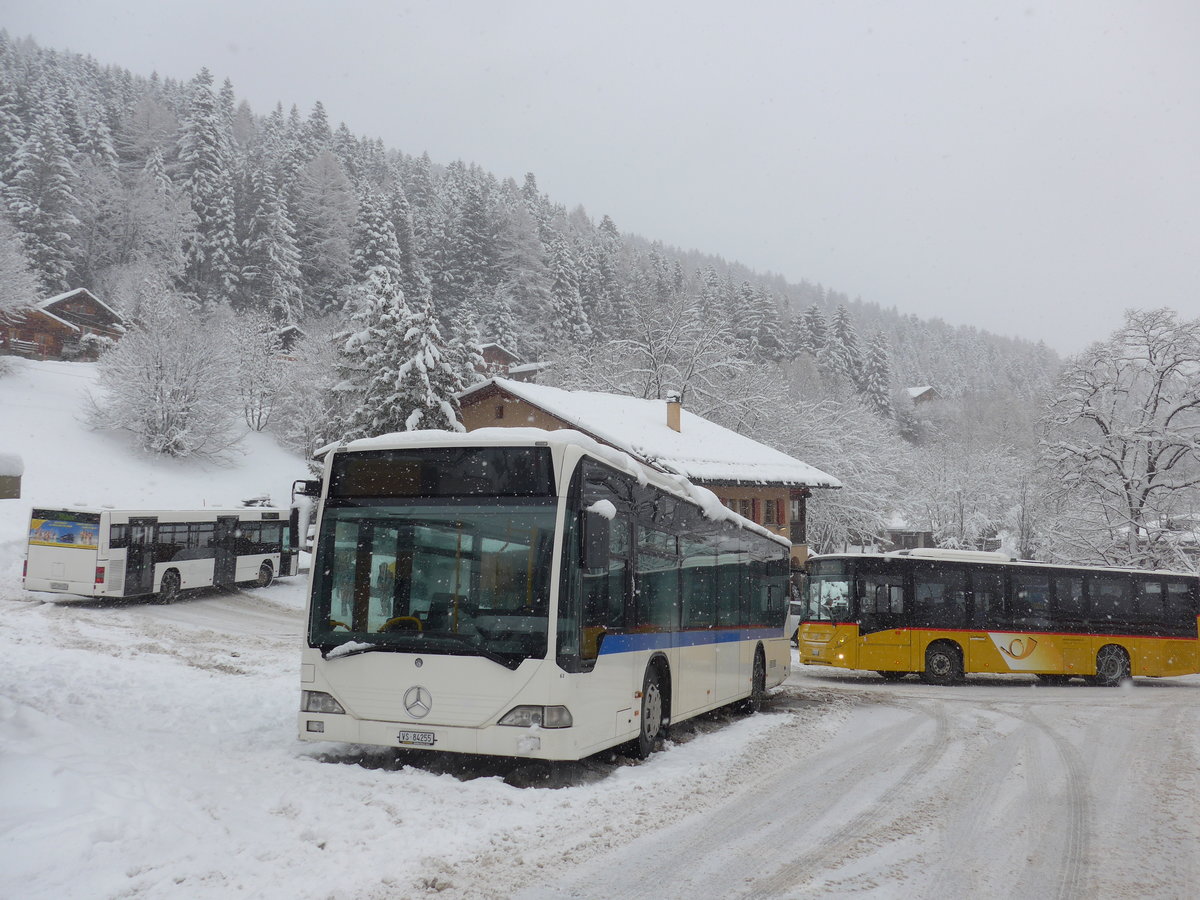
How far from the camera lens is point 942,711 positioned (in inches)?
585

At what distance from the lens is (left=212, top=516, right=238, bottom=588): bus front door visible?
28812 mm

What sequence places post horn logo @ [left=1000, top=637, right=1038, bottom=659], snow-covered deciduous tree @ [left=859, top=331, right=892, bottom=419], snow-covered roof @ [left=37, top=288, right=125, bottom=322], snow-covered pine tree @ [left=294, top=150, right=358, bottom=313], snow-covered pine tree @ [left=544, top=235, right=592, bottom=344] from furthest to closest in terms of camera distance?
snow-covered deciduous tree @ [left=859, top=331, right=892, bottom=419] → snow-covered pine tree @ [left=294, top=150, right=358, bottom=313] → snow-covered pine tree @ [left=544, top=235, right=592, bottom=344] → snow-covered roof @ [left=37, top=288, right=125, bottom=322] → post horn logo @ [left=1000, top=637, right=1038, bottom=659]

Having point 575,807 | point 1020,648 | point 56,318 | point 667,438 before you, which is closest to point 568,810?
point 575,807

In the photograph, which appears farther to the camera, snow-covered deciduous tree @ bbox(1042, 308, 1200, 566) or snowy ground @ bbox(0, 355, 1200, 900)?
snow-covered deciduous tree @ bbox(1042, 308, 1200, 566)

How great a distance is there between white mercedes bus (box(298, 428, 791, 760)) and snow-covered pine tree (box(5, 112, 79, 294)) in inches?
2622

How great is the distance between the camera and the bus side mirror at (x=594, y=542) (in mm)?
7941

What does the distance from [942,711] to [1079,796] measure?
655cm

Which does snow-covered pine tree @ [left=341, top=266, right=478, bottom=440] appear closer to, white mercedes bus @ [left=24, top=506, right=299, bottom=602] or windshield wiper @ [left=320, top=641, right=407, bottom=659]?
white mercedes bus @ [left=24, top=506, right=299, bottom=602]

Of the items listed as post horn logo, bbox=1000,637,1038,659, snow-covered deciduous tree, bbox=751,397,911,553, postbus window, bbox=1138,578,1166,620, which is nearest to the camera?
post horn logo, bbox=1000,637,1038,659

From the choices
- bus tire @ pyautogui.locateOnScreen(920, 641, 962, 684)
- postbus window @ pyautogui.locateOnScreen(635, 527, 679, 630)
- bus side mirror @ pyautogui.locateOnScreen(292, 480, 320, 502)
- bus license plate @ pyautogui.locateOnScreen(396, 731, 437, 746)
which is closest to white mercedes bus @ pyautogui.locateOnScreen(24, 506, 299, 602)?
bus side mirror @ pyautogui.locateOnScreen(292, 480, 320, 502)

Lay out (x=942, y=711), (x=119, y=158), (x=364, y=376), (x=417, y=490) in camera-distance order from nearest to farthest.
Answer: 1. (x=417, y=490)
2. (x=942, y=711)
3. (x=364, y=376)
4. (x=119, y=158)

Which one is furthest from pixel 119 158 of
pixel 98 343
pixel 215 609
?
pixel 215 609

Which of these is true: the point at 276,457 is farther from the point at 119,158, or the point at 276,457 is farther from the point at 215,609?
the point at 119,158

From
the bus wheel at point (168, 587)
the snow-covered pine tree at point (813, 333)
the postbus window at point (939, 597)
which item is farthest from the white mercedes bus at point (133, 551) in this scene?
the snow-covered pine tree at point (813, 333)
